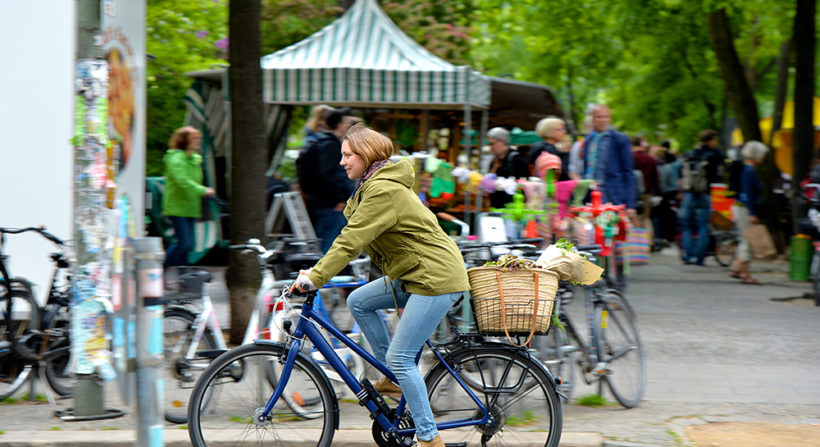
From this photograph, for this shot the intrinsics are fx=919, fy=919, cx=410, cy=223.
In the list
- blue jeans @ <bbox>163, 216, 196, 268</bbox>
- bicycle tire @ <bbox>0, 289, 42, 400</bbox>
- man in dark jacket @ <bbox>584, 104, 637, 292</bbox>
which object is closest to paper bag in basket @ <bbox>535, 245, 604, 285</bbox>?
bicycle tire @ <bbox>0, 289, 42, 400</bbox>

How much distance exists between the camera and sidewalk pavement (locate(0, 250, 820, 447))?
5.44 m

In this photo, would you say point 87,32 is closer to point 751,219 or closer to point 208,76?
point 208,76

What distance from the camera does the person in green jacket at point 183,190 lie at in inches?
411

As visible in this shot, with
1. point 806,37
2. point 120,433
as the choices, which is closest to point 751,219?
point 806,37

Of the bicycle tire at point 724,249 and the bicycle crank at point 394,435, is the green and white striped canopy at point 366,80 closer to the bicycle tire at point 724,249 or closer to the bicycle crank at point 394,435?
the bicycle tire at point 724,249

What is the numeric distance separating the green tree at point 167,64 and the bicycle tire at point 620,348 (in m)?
10.0

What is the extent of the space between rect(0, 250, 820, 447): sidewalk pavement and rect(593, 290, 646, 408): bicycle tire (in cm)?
13

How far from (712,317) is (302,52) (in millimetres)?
6166

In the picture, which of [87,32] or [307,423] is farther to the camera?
[87,32]

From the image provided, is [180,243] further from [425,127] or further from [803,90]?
[803,90]

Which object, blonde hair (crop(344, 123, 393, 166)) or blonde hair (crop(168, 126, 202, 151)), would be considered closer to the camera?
blonde hair (crop(344, 123, 393, 166))

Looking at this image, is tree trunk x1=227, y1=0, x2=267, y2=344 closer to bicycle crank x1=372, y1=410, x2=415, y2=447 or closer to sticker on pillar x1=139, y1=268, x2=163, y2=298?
bicycle crank x1=372, y1=410, x2=415, y2=447

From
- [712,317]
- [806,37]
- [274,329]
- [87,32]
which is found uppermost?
[806,37]

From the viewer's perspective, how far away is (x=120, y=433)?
212 inches
